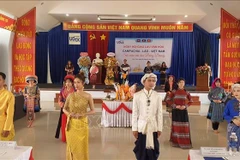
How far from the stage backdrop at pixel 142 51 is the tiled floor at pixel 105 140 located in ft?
20.9

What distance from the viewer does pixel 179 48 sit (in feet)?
45.8

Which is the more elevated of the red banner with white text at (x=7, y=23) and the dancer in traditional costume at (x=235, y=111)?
the red banner with white text at (x=7, y=23)

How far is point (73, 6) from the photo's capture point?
10.6 metres

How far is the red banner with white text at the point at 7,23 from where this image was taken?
8166mm

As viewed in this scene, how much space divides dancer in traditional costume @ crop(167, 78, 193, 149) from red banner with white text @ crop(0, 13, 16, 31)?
5.55 meters

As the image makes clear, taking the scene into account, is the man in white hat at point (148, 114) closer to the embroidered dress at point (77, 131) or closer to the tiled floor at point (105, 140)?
the embroidered dress at point (77, 131)

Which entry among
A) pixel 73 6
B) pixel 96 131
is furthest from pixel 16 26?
pixel 96 131

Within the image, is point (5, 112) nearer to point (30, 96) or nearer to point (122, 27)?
point (30, 96)

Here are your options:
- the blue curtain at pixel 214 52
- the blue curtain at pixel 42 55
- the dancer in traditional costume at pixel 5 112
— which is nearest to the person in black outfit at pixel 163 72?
Answer: the blue curtain at pixel 214 52

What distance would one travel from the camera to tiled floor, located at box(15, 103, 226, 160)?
4625 mm

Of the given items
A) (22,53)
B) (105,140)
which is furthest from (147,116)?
(22,53)

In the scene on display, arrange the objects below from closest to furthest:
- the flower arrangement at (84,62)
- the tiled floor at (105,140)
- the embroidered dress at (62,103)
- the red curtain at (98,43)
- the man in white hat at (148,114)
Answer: the man in white hat at (148,114) < the tiled floor at (105,140) < the embroidered dress at (62,103) < the flower arrangement at (84,62) < the red curtain at (98,43)

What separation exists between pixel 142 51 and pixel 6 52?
6.74 m

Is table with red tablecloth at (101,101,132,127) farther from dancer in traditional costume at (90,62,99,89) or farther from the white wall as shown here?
dancer in traditional costume at (90,62,99,89)
